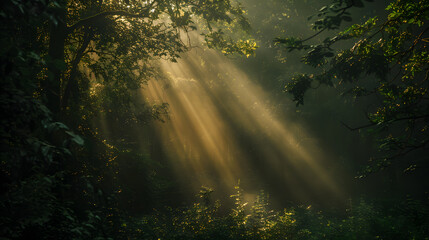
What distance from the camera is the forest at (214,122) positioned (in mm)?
2781

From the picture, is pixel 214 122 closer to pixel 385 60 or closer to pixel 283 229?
pixel 283 229

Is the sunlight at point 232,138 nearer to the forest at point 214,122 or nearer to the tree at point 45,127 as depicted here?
the forest at point 214,122

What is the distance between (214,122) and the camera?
23.8m

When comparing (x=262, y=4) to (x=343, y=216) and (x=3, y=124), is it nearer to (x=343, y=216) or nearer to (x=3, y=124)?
(x=343, y=216)

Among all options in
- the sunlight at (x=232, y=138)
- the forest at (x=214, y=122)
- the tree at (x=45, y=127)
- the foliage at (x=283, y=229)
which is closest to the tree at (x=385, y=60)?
the forest at (x=214, y=122)

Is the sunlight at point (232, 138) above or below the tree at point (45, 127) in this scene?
above

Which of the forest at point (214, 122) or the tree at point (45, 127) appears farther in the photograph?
the forest at point (214, 122)

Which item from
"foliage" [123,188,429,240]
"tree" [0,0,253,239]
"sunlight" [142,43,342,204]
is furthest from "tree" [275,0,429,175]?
"sunlight" [142,43,342,204]

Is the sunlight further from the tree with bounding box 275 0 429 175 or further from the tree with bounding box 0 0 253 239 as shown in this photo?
the tree with bounding box 275 0 429 175

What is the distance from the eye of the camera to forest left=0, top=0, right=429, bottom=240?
2781 mm

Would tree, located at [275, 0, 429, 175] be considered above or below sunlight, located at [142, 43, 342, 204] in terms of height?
below

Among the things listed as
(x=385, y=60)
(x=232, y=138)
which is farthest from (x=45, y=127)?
(x=232, y=138)

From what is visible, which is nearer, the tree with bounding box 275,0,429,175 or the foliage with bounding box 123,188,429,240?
the tree with bounding box 275,0,429,175

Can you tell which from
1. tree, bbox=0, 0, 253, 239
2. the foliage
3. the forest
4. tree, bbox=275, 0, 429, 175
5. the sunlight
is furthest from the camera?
the sunlight
